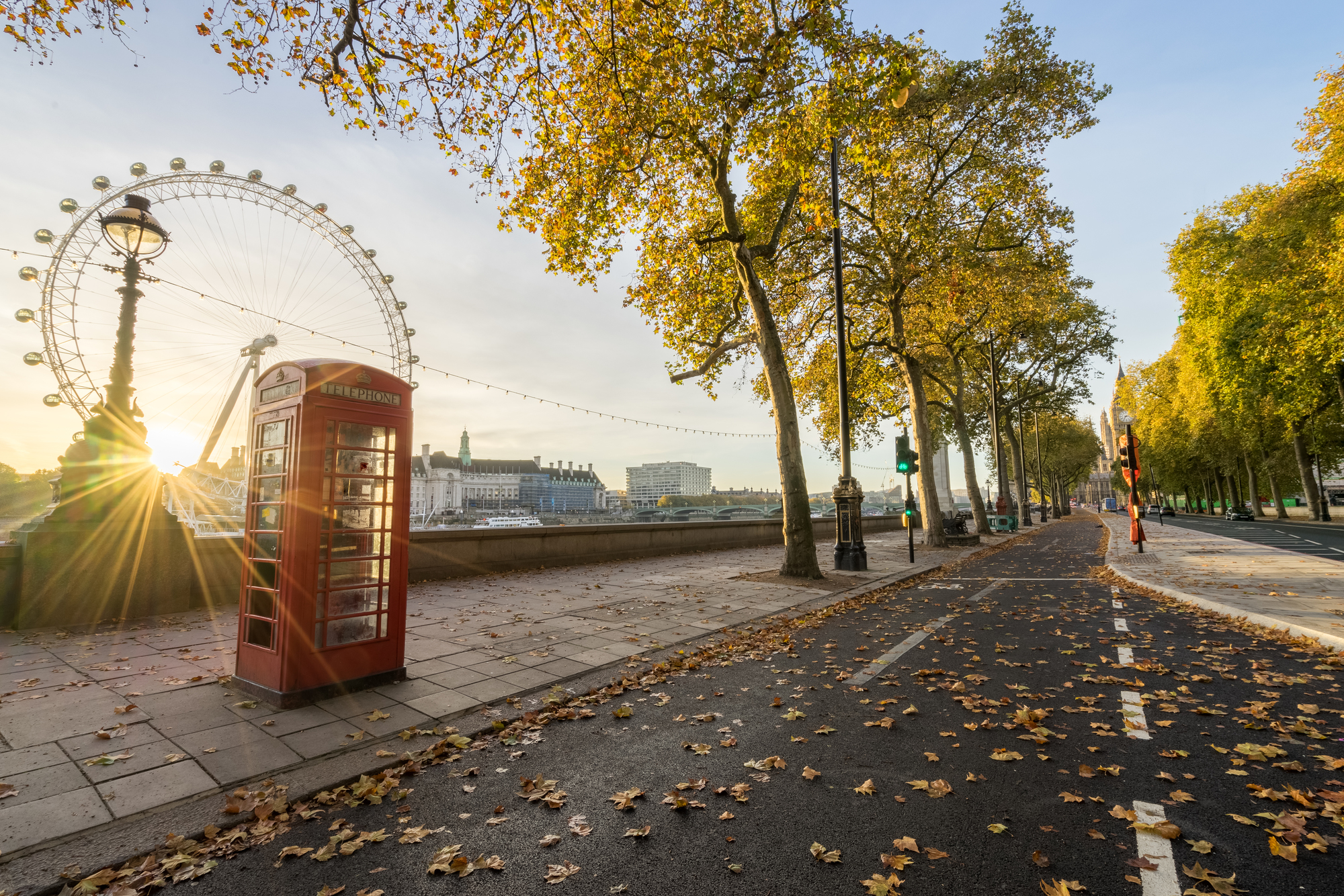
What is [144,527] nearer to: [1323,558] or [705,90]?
[705,90]

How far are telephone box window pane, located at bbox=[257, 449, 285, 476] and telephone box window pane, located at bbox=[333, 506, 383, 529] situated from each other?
0.57 metres

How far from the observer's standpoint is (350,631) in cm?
504

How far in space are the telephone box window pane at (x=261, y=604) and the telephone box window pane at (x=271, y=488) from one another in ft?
2.52

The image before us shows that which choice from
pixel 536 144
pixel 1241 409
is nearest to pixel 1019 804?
pixel 536 144

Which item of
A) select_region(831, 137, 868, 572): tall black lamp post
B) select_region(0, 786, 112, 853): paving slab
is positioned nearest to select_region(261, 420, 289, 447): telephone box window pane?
select_region(0, 786, 112, 853): paving slab

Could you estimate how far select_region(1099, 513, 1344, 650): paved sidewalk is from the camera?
718 centimetres

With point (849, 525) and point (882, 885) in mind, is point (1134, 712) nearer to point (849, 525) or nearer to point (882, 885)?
point (882, 885)

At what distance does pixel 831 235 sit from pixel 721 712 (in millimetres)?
A: 15829

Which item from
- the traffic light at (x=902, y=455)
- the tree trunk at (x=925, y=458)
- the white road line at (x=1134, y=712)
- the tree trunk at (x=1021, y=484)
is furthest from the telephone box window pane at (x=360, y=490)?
the tree trunk at (x=1021, y=484)

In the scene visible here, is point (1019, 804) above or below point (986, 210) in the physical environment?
below

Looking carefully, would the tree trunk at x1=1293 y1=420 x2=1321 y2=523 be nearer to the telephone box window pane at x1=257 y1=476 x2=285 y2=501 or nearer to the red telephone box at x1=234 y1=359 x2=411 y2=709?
Answer: the red telephone box at x1=234 y1=359 x2=411 y2=709

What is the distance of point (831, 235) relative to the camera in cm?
1733

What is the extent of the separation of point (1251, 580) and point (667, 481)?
198 feet

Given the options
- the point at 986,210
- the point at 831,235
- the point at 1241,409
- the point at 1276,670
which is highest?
the point at 986,210
